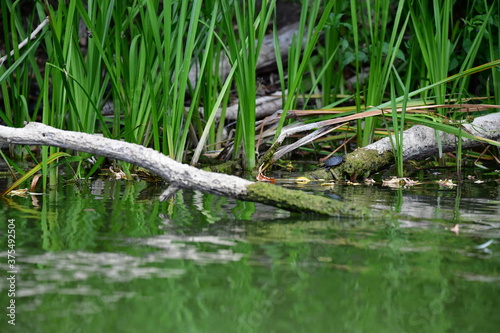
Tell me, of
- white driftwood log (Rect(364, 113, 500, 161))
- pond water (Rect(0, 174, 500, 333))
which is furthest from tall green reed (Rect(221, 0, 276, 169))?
pond water (Rect(0, 174, 500, 333))

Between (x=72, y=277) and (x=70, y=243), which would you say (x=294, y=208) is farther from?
(x=72, y=277)

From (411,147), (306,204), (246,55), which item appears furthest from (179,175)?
Result: (411,147)

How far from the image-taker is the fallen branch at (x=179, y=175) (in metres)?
1.93

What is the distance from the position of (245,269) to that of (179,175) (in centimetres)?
58

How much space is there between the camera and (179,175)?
1.94 m

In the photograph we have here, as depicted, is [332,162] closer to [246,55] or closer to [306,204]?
[246,55]

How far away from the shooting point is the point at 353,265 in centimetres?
148

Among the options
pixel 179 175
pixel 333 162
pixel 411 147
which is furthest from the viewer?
pixel 411 147

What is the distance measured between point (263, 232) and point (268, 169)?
1462 mm

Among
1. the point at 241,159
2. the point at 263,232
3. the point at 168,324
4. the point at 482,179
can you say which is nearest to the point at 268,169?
the point at 241,159

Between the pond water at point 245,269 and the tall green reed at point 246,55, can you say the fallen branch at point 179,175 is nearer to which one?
the pond water at point 245,269

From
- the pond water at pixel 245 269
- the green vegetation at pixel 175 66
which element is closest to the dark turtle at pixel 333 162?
the green vegetation at pixel 175 66

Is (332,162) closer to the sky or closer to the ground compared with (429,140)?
closer to the ground

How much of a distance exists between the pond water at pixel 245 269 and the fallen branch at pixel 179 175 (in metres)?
0.05
